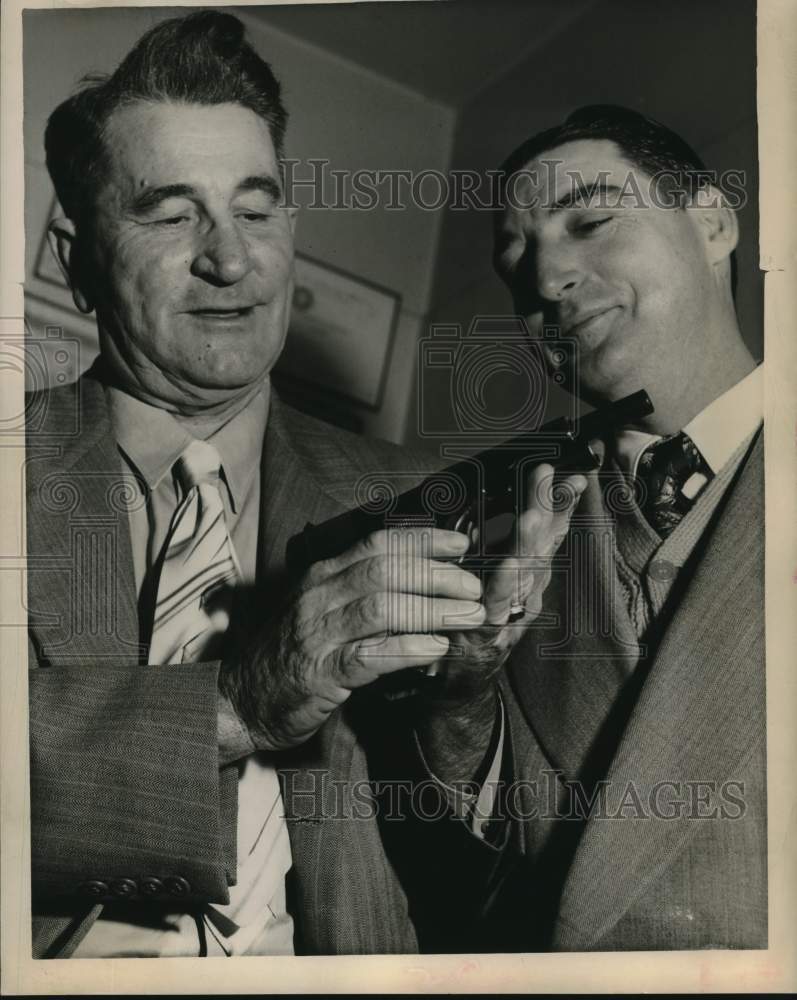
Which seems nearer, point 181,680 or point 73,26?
point 181,680

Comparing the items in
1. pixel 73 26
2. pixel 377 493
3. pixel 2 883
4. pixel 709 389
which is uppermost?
pixel 73 26

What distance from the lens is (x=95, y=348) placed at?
1.54 m

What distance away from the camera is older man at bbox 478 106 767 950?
1473 millimetres

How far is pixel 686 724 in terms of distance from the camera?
1.48 m

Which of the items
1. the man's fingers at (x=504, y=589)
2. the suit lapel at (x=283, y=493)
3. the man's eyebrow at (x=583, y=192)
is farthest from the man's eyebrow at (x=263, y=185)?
the man's fingers at (x=504, y=589)

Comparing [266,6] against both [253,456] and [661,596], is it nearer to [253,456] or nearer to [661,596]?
[253,456]

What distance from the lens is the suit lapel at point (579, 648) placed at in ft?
4.89

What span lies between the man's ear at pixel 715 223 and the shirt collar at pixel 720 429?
17cm

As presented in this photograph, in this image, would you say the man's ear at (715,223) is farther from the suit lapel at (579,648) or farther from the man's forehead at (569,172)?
the suit lapel at (579,648)

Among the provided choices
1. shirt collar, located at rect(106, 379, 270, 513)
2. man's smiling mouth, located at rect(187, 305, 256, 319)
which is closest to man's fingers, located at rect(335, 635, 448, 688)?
shirt collar, located at rect(106, 379, 270, 513)

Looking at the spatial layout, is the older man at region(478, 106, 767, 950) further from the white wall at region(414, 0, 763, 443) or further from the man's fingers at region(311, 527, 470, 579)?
the man's fingers at region(311, 527, 470, 579)

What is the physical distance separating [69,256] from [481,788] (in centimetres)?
91

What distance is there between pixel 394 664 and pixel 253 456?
0.35 meters

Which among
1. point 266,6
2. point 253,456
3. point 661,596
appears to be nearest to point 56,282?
point 253,456
